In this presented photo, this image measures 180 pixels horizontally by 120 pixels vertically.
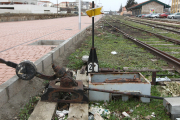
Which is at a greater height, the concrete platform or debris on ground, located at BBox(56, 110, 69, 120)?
the concrete platform

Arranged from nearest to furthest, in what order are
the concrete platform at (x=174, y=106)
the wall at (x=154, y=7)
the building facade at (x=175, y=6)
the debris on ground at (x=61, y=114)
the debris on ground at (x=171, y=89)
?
the concrete platform at (x=174, y=106), the debris on ground at (x=61, y=114), the debris on ground at (x=171, y=89), the wall at (x=154, y=7), the building facade at (x=175, y=6)

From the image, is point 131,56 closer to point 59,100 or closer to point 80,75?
point 80,75

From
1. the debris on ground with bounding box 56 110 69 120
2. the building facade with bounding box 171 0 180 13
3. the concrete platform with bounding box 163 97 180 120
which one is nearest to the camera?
the concrete platform with bounding box 163 97 180 120

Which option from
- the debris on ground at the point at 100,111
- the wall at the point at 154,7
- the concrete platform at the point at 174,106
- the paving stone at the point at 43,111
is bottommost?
the debris on ground at the point at 100,111

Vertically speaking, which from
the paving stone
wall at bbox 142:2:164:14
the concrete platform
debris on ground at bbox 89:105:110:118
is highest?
wall at bbox 142:2:164:14

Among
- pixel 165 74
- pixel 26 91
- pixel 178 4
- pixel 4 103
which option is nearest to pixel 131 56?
pixel 165 74

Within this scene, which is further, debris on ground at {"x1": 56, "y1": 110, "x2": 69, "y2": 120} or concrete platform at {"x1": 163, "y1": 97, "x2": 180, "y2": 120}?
debris on ground at {"x1": 56, "y1": 110, "x2": 69, "y2": 120}

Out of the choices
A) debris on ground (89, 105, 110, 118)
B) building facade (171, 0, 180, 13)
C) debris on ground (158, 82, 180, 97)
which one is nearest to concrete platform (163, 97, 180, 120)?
debris on ground (158, 82, 180, 97)

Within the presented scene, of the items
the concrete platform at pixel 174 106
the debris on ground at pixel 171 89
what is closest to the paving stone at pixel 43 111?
the concrete platform at pixel 174 106

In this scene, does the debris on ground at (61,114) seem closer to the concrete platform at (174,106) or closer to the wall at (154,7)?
the concrete platform at (174,106)

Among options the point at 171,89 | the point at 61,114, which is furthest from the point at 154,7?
Result: the point at 61,114

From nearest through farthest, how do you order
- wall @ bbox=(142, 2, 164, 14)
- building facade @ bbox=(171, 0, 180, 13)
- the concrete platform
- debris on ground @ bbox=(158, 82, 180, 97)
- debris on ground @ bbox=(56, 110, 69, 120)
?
the concrete platform → debris on ground @ bbox=(56, 110, 69, 120) → debris on ground @ bbox=(158, 82, 180, 97) → wall @ bbox=(142, 2, 164, 14) → building facade @ bbox=(171, 0, 180, 13)

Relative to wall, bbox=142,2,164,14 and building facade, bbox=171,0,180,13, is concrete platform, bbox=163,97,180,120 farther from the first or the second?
building facade, bbox=171,0,180,13

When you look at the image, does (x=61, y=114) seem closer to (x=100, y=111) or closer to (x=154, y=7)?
(x=100, y=111)
